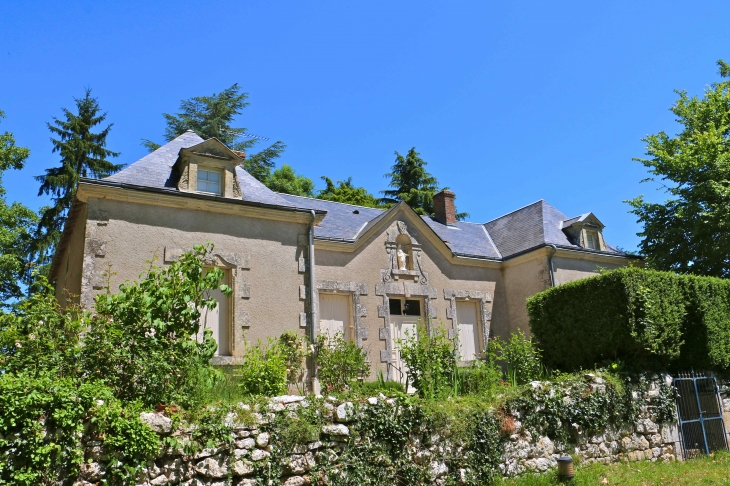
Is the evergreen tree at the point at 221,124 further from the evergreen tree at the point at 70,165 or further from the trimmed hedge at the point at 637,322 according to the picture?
the trimmed hedge at the point at 637,322

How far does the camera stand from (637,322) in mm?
9219

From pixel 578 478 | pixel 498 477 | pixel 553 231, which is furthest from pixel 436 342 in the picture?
pixel 553 231

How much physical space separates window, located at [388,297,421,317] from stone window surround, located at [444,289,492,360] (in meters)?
0.83

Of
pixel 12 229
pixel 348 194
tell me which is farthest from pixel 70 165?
pixel 348 194

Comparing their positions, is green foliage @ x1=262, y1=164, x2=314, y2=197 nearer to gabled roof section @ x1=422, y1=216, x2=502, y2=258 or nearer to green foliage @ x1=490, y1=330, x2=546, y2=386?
gabled roof section @ x1=422, y1=216, x2=502, y2=258

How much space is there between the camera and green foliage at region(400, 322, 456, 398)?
7629mm

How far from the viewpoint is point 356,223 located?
14945 mm

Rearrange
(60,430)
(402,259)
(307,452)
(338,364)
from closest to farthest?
(60,430) → (307,452) → (338,364) → (402,259)

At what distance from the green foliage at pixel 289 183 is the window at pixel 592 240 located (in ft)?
46.4

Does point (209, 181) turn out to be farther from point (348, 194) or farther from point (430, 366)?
point (348, 194)

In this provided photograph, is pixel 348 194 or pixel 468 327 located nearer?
pixel 468 327

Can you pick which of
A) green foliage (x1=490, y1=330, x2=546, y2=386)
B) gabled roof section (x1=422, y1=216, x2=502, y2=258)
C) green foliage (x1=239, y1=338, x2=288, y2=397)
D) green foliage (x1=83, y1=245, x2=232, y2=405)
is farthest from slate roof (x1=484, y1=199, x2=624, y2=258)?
green foliage (x1=83, y1=245, x2=232, y2=405)

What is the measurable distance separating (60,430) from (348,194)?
2373 cm

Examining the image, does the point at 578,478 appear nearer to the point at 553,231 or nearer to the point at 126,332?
the point at 126,332
